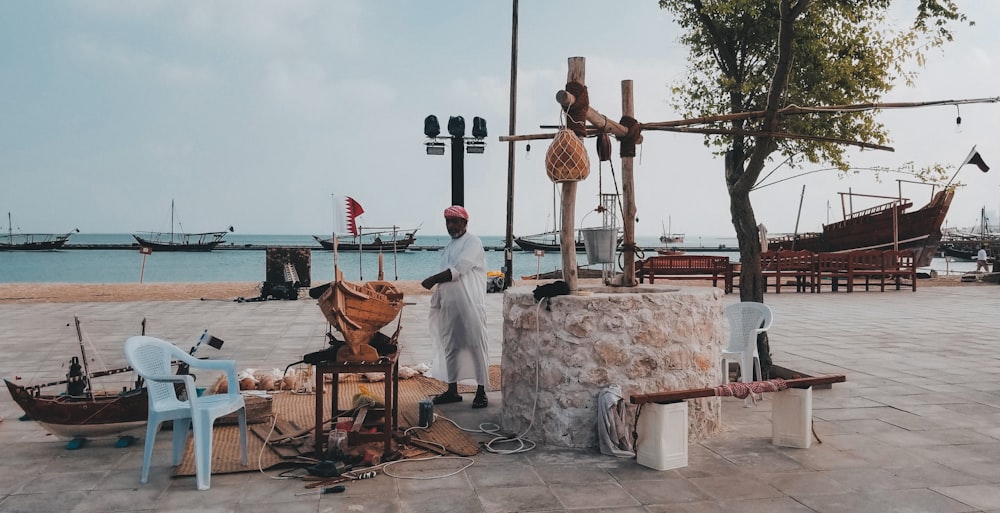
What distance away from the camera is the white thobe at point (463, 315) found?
18.3 ft

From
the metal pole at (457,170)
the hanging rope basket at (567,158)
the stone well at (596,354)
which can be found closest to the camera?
the stone well at (596,354)

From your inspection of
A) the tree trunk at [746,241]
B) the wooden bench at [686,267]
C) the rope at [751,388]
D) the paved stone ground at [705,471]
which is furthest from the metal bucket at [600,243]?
the wooden bench at [686,267]

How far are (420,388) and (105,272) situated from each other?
54259 mm

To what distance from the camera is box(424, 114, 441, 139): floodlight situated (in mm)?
9359

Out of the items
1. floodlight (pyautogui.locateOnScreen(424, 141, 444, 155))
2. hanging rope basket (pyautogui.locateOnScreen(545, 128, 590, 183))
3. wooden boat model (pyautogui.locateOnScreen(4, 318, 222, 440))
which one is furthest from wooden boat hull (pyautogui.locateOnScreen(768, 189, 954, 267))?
wooden boat model (pyautogui.locateOnScreen(4, 318, 222, 440))

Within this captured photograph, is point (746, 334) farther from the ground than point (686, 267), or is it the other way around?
point (686, 267)

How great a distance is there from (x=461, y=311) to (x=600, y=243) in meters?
1.22

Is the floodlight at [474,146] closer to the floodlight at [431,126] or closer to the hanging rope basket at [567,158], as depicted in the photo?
the floodlight at [431,126]

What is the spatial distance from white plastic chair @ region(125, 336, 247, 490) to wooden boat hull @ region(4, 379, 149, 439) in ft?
1.67

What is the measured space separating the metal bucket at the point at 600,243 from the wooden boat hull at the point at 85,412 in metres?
3.22

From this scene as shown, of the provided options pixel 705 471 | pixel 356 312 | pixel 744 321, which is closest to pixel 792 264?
pixel 744 321

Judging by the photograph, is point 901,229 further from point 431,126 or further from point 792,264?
point 431,126

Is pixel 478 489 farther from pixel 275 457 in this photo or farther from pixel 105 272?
pixel 105 272

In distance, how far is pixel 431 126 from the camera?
371 inches
